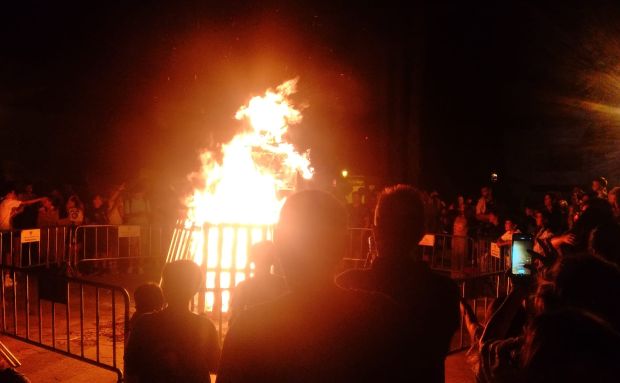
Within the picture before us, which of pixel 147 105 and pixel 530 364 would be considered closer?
pixel 530 364

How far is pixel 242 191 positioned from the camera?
961cm

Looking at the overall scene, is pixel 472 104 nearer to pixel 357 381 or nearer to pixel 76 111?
pixel 76 111

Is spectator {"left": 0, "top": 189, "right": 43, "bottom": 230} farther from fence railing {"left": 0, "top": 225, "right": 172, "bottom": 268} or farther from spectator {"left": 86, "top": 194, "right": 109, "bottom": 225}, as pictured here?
spectator {"left": 86, "top": 194, "right": 109, "bottom": 225}

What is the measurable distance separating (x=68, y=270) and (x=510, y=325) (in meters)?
10.2

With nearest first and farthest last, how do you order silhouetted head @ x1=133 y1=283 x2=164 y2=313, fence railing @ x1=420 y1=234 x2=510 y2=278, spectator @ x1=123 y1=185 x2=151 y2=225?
silhouetted head @ x1=133 y1=283 x2=164 y2=313, fence railing @ x1=420 y1=234 x2=510 y2=278, spectator @ x1=123 y1=185 x2=151 y2=225

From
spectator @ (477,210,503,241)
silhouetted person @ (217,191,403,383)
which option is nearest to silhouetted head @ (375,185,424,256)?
silhouetted person @ (217,191,403,383)

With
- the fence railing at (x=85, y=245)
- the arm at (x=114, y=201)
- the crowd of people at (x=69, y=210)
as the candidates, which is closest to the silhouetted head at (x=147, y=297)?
the fence railing at (x=85, y=245)

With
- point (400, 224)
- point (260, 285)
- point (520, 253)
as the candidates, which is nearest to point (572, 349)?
point (400, 224)

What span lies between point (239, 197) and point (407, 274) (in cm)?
686

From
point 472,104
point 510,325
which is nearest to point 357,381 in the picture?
point 510,325

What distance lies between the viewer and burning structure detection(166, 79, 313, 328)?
719 centimetres

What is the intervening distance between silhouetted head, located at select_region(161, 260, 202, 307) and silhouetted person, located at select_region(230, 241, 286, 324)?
102 cm

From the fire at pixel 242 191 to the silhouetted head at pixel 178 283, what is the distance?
319 cm

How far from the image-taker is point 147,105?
24.0 m
